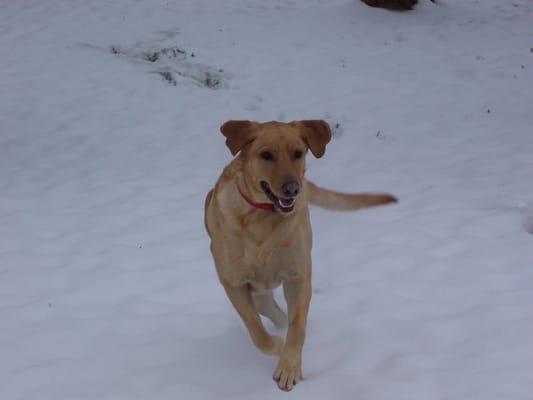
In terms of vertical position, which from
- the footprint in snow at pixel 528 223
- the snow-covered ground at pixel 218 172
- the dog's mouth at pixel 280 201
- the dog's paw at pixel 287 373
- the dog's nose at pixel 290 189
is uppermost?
the dog's nose at pixel 290 189

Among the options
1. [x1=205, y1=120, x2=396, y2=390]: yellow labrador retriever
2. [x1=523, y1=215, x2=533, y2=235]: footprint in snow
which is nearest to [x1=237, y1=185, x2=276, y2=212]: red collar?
[x1=205, y1=120, x2=396, y2=390]: yellow labrador retriever

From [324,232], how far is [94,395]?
245 cm

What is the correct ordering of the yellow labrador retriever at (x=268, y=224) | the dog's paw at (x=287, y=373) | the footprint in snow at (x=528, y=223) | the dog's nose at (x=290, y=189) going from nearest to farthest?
1. the dog's nose at (x=290, y=189)
2. the yellow labrador retriever at (x=268, y=224)
3. the dog's paw at (x=287, y=373)
4. the footprint in snow at (x=528, y=223)

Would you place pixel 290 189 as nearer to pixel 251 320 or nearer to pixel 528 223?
pixel 251 320

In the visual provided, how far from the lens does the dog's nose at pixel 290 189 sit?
9.45 ft

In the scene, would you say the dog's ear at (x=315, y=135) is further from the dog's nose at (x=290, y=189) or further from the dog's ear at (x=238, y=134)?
the dog's nose at (x=290, y=189)

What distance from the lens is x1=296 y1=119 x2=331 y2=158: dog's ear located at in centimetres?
324

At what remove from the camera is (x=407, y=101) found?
7902mm

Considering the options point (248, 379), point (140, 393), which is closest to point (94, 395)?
point (140, 393)

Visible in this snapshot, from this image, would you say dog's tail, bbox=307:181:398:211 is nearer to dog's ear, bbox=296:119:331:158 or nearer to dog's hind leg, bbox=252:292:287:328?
dog's ear, bbox=296:119:331:158

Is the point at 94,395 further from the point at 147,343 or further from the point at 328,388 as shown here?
the point at 328,388

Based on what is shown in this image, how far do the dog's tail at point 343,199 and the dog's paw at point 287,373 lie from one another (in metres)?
1.09

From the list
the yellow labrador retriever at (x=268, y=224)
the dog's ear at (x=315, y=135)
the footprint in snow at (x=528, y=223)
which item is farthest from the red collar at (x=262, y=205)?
the footprint in snow at (x=528, y=223)

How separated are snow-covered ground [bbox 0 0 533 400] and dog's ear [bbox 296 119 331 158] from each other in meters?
1.17
